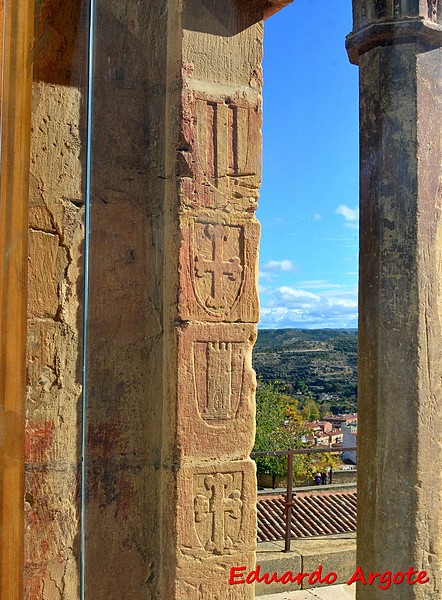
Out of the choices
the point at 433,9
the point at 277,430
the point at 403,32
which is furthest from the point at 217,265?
the point at 277,430

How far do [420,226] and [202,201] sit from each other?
0.86 meters

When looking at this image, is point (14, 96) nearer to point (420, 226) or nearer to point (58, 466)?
point (58, 466)

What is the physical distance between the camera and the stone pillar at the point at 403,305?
2.47 m

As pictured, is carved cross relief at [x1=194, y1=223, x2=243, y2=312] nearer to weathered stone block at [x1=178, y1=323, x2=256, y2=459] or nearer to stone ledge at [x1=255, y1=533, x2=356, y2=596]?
weathered stone block at [x1=178, y1=323, x2=256, y2=459]

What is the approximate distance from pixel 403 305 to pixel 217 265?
770 millimetres

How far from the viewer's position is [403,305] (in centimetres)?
251

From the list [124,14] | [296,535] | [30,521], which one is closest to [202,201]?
[124,14]

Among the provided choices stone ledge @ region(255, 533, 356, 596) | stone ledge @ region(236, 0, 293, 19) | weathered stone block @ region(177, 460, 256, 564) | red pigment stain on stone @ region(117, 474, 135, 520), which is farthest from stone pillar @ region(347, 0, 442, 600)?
stone ledge @ region(255, 533, 356, 596)

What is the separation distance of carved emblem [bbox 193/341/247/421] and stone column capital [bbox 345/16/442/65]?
1231 millimetres

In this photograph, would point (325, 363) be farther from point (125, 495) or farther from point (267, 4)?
point (267, 4)

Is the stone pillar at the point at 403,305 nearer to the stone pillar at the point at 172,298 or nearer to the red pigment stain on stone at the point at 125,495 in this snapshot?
the stone pillar at the point at 172,298

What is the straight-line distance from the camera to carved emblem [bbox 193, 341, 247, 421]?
2.04 meters

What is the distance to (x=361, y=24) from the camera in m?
2.63

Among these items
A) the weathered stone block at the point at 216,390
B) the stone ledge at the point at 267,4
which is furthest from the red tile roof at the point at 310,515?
the stone ledge at the point at 267,4
